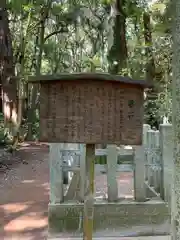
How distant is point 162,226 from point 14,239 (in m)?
1.63

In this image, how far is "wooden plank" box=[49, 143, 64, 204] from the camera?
3844 millimetres

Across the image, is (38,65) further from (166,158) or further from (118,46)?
(166,158)

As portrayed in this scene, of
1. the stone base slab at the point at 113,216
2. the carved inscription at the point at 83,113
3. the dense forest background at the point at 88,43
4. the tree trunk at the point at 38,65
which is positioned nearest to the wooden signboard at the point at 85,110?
the carved inscription at the point at 83,113

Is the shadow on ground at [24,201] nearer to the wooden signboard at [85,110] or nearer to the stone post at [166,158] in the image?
the stone post at [166,158]

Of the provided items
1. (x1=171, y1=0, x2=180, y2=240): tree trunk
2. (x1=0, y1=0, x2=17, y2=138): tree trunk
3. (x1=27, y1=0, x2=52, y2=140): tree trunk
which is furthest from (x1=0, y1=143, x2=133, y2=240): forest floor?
(x1=27, y1=0, x2=52, y2=140): tree trunk

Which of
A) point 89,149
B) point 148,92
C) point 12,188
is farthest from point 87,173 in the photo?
point 148,92

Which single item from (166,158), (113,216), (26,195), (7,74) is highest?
(7,74)

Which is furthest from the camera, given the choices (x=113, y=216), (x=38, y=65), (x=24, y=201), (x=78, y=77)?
(x=38, y=65)

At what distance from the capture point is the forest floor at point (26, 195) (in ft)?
13.9

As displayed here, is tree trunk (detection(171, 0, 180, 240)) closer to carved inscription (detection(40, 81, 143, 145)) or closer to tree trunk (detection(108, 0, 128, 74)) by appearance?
carved inscription (detection(40, 81, 143, 145))

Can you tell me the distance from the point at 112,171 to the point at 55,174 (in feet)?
2.03

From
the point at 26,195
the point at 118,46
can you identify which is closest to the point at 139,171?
the point at 26,195

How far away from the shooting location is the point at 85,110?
268cm

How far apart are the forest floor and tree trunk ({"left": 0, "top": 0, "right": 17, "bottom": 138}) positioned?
2.83 metres
